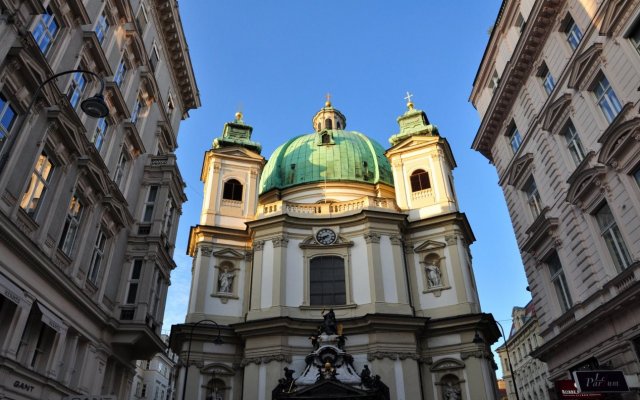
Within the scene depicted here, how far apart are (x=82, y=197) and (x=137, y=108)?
7.08m

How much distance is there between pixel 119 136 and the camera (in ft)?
63.3

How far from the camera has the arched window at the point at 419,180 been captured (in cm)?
3428

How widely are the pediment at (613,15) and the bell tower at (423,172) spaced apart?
1818 cm

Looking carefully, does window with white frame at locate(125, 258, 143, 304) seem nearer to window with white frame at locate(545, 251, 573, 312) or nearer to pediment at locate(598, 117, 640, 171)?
window with white frame at locate(545, 251, 573, 312)

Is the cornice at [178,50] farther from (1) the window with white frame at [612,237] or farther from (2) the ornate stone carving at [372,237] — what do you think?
(1) the window with white frame at [612,237]

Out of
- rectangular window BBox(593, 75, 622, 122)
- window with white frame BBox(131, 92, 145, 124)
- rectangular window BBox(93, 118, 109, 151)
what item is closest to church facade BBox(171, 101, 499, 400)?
Result: window with white frame BBox(131, 92, 145, 124)

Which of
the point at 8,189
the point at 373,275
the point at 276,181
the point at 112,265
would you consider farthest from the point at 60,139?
the point at 276,181

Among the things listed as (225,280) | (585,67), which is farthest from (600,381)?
(225,280)

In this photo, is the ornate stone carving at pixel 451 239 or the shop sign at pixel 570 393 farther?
the ornate stone carving at pixel 451 239

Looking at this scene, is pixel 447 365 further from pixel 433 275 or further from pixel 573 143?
pixel 573 143

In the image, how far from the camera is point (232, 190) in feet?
114

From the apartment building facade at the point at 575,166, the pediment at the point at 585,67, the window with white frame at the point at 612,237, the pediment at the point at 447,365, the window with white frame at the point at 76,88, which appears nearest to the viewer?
the apartment building facade at the point at 575,166

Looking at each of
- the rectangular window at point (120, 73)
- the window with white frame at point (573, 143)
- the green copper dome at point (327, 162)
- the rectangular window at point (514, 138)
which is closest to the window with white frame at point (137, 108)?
the rectangular window at point (120, 73)

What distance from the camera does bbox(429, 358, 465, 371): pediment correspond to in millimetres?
26562
